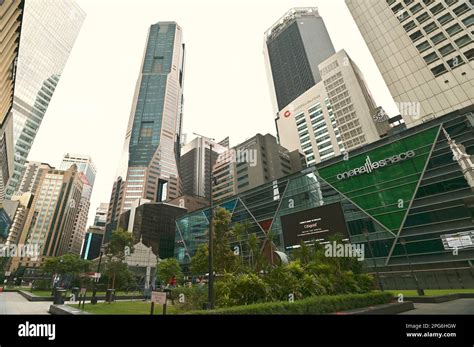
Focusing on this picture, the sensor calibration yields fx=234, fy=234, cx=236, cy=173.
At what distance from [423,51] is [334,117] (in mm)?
46948

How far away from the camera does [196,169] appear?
16950cm

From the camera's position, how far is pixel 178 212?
379 ft

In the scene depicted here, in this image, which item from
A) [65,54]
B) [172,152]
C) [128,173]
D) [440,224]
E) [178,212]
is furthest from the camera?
[172,152]

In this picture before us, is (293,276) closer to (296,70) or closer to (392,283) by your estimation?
(392,283)

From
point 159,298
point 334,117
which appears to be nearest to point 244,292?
point 159,298

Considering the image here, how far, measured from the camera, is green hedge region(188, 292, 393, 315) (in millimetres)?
9281

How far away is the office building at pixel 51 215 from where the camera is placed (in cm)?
12494

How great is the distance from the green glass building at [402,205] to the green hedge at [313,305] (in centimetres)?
1265

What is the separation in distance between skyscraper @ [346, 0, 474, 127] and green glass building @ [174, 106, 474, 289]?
1223 centimetres

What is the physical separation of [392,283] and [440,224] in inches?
419

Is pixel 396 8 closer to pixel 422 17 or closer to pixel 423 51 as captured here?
pixel 422 17

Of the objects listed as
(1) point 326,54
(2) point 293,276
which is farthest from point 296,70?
(2) point 293,276

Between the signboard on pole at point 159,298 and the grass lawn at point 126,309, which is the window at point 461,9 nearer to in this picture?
the signboard on pole at point 159,298

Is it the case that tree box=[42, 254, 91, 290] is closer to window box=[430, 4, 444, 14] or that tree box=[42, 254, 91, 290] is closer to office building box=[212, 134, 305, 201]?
office building box=[212, 134, 305, 201]
